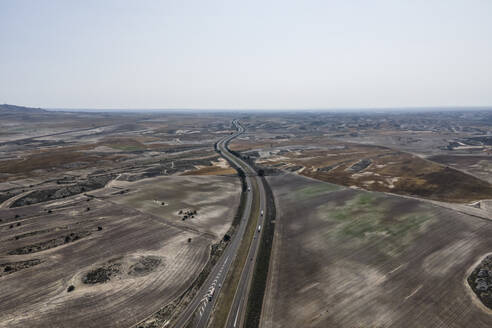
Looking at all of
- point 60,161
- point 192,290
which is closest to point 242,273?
point 192,290

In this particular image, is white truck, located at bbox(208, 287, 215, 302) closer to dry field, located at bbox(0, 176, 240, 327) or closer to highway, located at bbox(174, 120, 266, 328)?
highway, located at bbox(174, 120, 266, 328)

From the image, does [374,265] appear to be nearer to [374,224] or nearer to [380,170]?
[374,224]

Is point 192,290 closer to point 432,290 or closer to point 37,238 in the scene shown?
point 432,290

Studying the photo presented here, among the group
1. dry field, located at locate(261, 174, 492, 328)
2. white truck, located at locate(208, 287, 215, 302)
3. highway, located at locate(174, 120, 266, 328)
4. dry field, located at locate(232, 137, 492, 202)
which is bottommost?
highway, located at locate(174, 120, 266, 328)

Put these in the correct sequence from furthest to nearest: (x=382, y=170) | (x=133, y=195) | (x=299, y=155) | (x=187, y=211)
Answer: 1. (x=299, y=155)
2. (x=382, y=170)
3. (x=133, y=195)
4. (x=187, y=211)

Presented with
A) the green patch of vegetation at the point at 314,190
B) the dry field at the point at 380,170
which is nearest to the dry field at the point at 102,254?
the green patch of vegetation at the point at 314,190

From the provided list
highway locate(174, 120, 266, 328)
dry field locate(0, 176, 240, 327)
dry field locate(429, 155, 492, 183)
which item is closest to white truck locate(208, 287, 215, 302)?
highway locate(174, 120, 266, 328)
